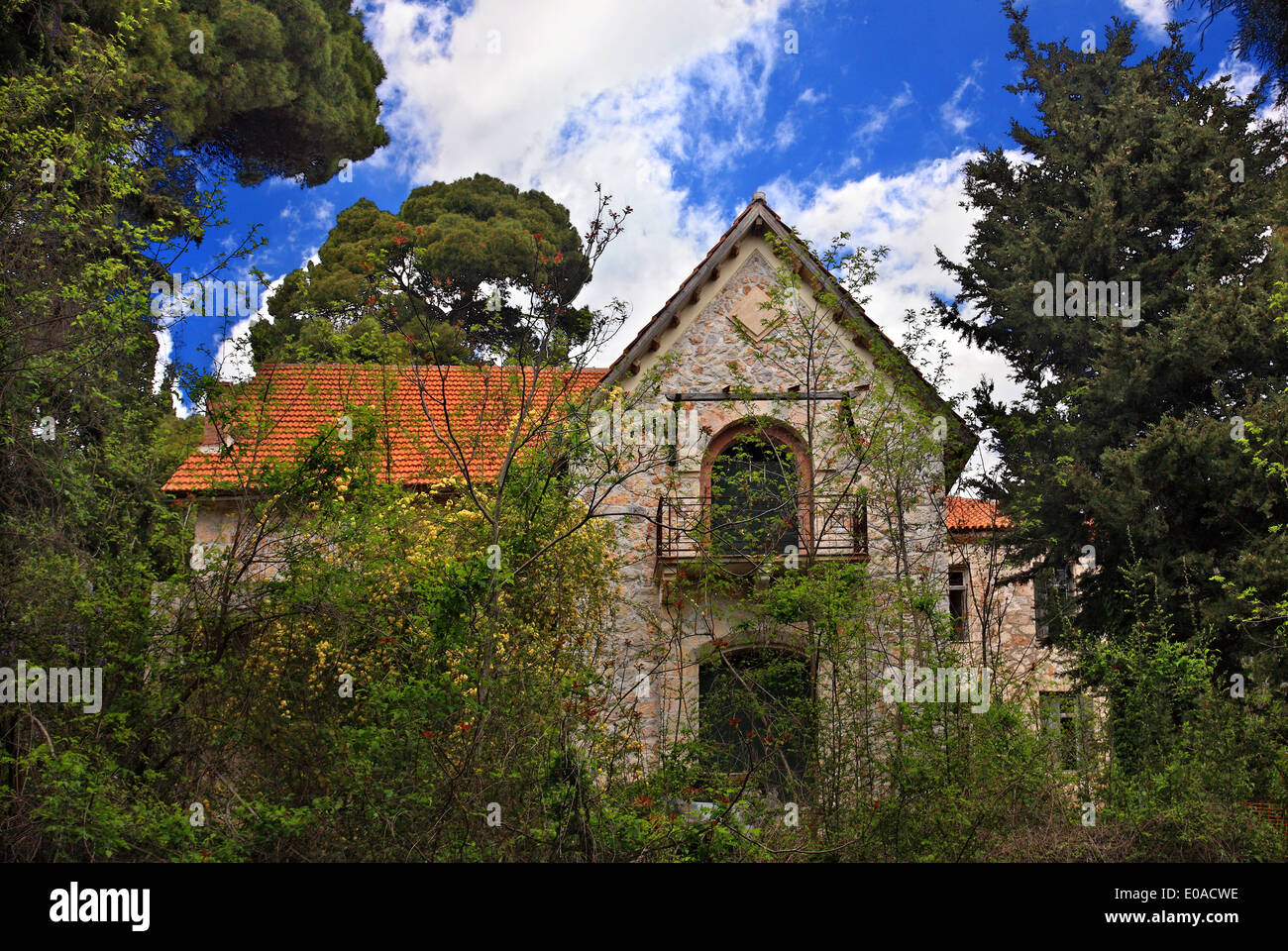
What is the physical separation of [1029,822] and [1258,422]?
Answer: 516 cm

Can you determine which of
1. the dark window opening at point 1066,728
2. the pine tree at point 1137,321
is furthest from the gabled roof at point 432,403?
the dark window opening at point 1066,728

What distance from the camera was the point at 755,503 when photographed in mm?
12422

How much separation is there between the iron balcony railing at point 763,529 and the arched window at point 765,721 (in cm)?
117

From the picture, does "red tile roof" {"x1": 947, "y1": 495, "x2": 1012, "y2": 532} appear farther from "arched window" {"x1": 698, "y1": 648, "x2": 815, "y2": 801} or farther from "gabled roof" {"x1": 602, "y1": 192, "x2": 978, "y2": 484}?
"arched window" {"x1": 698, "y1": 648, "x2": 815, "y2": 801}

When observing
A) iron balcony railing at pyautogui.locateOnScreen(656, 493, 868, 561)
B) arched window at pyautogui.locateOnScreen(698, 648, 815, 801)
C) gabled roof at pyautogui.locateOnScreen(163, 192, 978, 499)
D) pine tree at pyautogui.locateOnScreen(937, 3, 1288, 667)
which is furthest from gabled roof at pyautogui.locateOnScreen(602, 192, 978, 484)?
arched window at pyautogui.locateOnScreen(698, 648, 815, 801)

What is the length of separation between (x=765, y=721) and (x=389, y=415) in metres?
4.76

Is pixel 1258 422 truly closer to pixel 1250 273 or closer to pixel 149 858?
pixel 1250 273

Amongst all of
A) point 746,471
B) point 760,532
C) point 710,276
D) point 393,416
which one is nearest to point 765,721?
point 760,532

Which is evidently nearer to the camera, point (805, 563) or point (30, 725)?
point (30, 725)

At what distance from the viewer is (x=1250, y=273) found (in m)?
11.2

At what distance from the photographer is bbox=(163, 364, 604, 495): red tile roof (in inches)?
329

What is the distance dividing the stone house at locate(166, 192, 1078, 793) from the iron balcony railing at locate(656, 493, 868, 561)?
0.14 feet

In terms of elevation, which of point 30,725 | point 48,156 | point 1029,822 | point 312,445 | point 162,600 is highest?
point 48,156

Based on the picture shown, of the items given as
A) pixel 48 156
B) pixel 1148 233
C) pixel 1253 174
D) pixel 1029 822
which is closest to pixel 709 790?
pixel 1029 822
